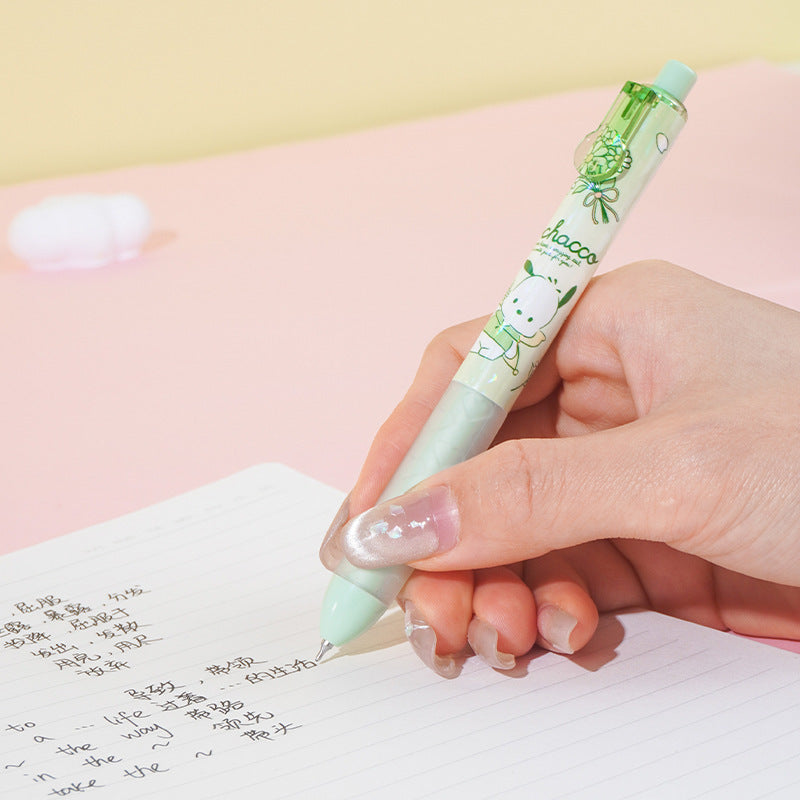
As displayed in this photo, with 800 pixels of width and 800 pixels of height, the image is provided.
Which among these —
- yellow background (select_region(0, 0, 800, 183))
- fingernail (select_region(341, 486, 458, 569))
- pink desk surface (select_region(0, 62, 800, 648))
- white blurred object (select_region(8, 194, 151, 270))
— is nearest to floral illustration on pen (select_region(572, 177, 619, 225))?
fingernail (select_region(341, 486, 458, 569))

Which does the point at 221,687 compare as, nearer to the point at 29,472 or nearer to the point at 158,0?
the point at 29,472

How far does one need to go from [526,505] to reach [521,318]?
0.30ft

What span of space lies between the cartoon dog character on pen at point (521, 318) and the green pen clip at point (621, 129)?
5 cm

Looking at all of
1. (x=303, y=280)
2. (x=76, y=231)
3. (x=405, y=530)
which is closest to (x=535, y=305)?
(x=405, y=530)

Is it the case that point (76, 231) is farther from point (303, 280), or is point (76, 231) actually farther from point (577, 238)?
point (577, 238)

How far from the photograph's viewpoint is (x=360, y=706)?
449 millimetres

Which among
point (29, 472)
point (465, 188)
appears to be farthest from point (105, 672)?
point (465, 188)

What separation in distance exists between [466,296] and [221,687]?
503 mm

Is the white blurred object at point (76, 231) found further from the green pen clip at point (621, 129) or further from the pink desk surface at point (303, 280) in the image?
the green pen clip at point (621, 129)

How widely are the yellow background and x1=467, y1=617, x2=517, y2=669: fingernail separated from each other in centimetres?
109

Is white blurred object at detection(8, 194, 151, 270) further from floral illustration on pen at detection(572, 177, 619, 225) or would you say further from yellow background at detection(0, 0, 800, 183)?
floral illustration on pen at detection(572, 177, 619, 225)

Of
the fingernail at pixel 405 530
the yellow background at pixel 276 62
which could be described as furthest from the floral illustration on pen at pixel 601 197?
the yellow background at pixel 276 62

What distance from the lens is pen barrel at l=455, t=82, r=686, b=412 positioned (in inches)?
18.7

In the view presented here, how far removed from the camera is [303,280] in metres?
0.99
